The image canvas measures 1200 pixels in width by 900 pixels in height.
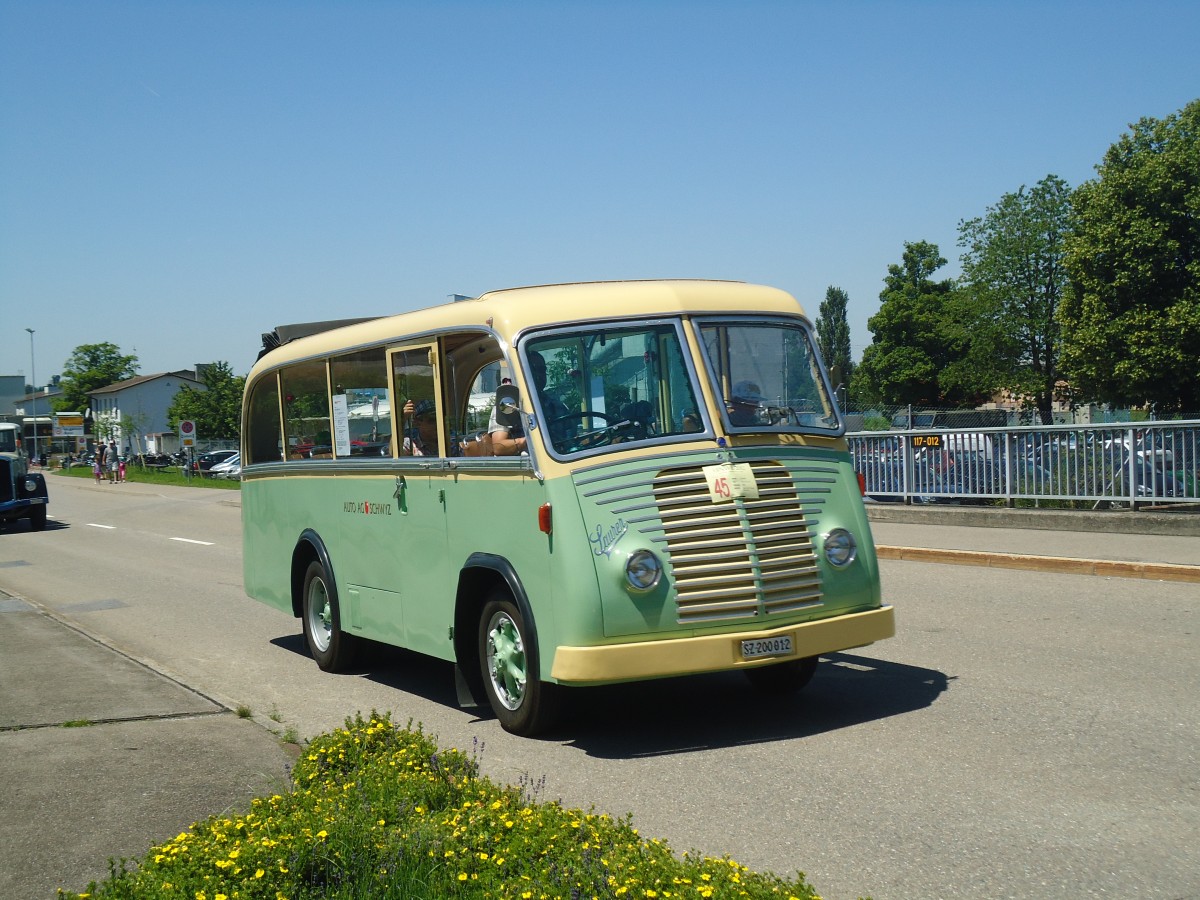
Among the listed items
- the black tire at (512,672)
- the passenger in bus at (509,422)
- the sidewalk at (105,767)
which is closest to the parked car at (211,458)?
the sidewalk at (105,767)

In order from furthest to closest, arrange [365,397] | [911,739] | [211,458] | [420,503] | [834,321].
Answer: [834,321]
[211,458]
[365,397]
[420,503]
[911,739]

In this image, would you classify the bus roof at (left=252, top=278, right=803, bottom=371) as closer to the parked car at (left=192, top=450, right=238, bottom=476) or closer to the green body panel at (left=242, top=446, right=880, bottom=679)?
the green body panel at (left=242, top=446, right=880, bottom=679)

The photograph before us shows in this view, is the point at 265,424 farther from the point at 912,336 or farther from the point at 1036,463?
the point at 912,336

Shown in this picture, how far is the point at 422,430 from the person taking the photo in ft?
27.6

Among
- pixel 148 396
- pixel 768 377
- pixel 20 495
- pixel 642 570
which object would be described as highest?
pixel 148 396

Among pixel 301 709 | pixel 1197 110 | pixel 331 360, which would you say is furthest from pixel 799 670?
pixel 1197 110

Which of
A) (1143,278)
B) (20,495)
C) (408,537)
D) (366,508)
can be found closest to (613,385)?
(408,537)

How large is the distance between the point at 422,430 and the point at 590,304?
166 cm

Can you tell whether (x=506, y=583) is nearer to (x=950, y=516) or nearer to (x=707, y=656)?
(x=707, y=656)

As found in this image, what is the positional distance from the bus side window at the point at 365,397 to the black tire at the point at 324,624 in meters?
1.29

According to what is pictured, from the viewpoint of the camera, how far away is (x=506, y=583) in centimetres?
738

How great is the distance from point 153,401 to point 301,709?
141m

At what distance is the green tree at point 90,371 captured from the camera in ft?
539

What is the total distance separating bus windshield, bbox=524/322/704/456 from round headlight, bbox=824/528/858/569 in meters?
0.99
